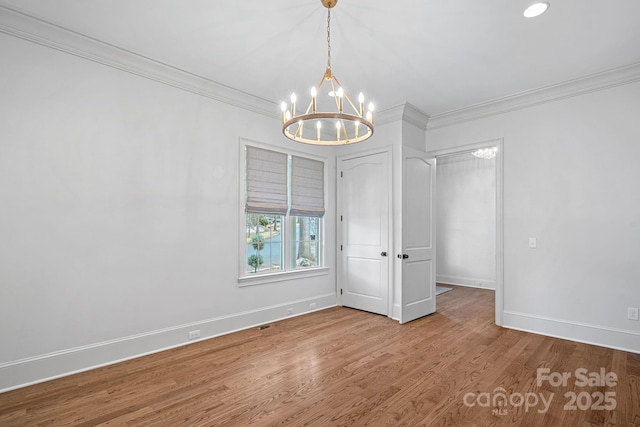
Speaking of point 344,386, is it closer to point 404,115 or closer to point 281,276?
point 281,276

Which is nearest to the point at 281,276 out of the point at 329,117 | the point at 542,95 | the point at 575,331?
the point at 329,117

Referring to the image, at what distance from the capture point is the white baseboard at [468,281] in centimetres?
667

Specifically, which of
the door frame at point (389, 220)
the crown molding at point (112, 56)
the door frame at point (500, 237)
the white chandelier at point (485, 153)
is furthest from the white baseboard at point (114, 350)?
the white chandelier at point (485, 153)

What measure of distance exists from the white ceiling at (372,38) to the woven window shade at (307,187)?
1.27 m

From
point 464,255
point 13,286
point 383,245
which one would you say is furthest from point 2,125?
point 464,255

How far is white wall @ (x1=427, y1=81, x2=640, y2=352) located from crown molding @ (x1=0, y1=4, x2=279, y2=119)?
3.48 meters

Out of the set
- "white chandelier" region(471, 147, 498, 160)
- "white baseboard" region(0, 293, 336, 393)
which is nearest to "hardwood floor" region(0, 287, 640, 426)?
"white baseboard" region(0, 293, 336, 393)

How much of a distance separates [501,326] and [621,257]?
1.50m

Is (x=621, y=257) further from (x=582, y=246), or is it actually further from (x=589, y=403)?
(x=589, y=403)

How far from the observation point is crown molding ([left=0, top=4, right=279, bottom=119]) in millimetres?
2596

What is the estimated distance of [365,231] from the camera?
4.92 metres

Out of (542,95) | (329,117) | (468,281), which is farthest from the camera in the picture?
(468,281)

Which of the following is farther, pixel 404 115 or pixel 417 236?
pixel 417 236

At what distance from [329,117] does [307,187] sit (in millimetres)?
2652
